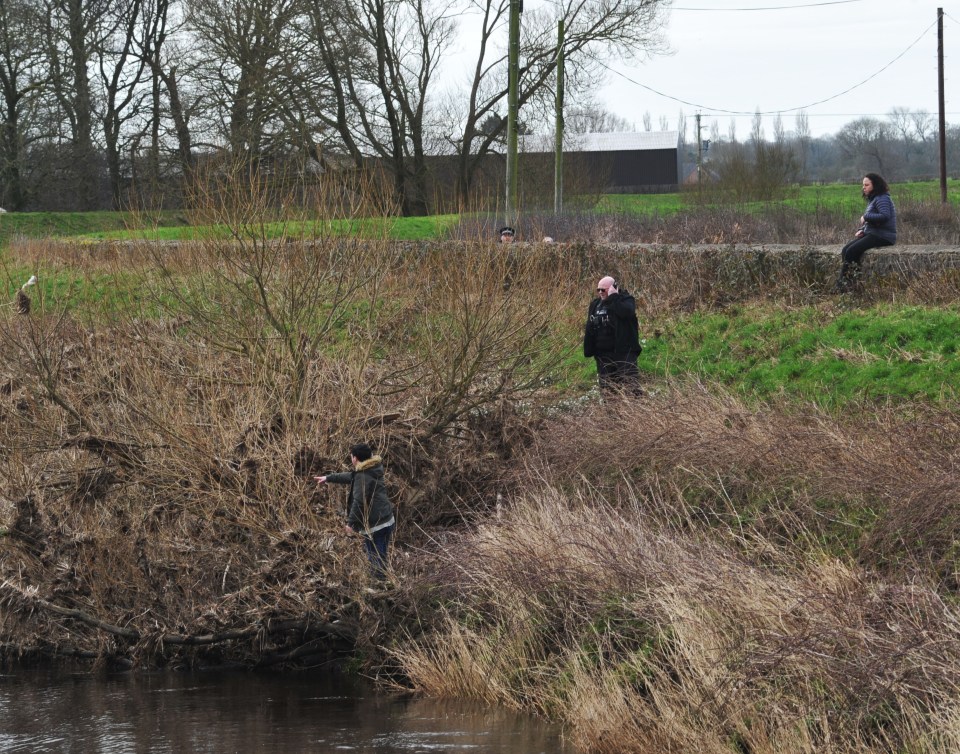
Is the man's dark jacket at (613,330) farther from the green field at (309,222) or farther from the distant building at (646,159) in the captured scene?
the distant building at (646,159)

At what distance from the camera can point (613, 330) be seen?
12.4m

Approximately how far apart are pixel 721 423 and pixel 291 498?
3.64m

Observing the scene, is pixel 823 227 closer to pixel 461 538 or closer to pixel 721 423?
pixel 721 423

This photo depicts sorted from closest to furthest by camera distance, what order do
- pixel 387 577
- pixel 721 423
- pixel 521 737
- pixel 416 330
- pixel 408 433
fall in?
pixel 521 737
pixel 387 577
pixel 721 423
pixel 408 433
pixel 416 330

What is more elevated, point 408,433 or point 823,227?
point 823,227

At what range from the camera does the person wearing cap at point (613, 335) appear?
1229 cm

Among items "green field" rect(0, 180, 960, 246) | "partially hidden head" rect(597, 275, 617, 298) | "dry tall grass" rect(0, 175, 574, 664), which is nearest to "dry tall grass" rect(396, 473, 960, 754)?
"dry tall grass" rect(0, 175, 574, 664)

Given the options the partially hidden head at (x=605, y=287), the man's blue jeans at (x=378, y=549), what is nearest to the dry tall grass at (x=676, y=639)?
Result: the man's blue jeans at (x=378, y=549)

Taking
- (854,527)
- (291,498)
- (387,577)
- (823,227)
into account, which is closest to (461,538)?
(387,577)

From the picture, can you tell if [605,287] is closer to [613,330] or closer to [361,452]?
[613,330]

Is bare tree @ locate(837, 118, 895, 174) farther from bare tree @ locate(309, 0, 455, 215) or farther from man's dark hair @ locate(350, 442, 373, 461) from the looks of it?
man's dark hair @ locate(350, 442, 373, 461)

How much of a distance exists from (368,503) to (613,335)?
406 cm

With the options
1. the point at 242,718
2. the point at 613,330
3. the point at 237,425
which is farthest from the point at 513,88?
the point at 242,718

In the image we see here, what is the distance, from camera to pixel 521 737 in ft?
25.1
